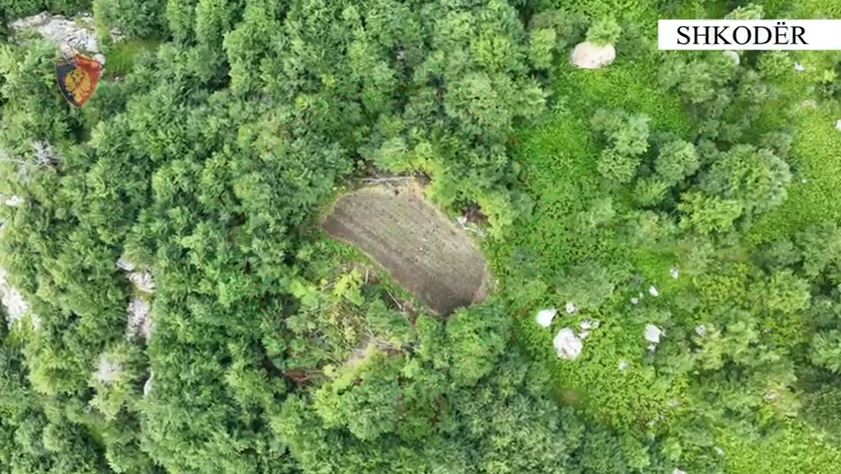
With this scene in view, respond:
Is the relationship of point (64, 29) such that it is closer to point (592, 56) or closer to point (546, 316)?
point (592, 56)

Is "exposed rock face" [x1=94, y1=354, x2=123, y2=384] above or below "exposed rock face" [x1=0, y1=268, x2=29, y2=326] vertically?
below

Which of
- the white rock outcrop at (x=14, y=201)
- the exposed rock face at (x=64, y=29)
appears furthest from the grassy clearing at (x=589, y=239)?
the exposed rock face at (x=64, y=29)

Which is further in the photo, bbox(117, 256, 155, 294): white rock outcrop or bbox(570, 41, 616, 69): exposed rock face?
bbox(117, 256, 155, 294): white rock outcrop

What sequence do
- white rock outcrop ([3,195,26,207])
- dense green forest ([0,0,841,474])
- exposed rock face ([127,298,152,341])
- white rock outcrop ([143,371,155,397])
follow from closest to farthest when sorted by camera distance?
dense green forest ([0,0,841,474])
white rock outcrop ([143,371,155,397])
exposed rock face ([127,298,152,341])
white rock outcrop ([3,195,26,207])

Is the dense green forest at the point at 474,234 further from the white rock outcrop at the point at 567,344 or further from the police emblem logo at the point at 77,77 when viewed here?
the police emblem logo at the point at 77,77

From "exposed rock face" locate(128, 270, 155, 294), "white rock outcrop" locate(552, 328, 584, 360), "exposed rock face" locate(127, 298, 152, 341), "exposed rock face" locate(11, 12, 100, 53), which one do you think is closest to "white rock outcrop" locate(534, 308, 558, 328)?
"white rock outcrop" locate(552, 328, 584, 360)

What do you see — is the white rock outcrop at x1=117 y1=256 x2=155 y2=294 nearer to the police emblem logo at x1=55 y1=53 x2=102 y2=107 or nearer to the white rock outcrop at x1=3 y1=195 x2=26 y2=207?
the white rock outcrop at x1=3 y1=195 x2=26 y2=207

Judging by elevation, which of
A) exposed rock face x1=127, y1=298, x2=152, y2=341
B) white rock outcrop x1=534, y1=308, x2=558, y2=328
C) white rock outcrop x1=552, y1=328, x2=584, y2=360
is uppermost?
exposed rock face x1=127, y1=298, x2=152, y2=341
